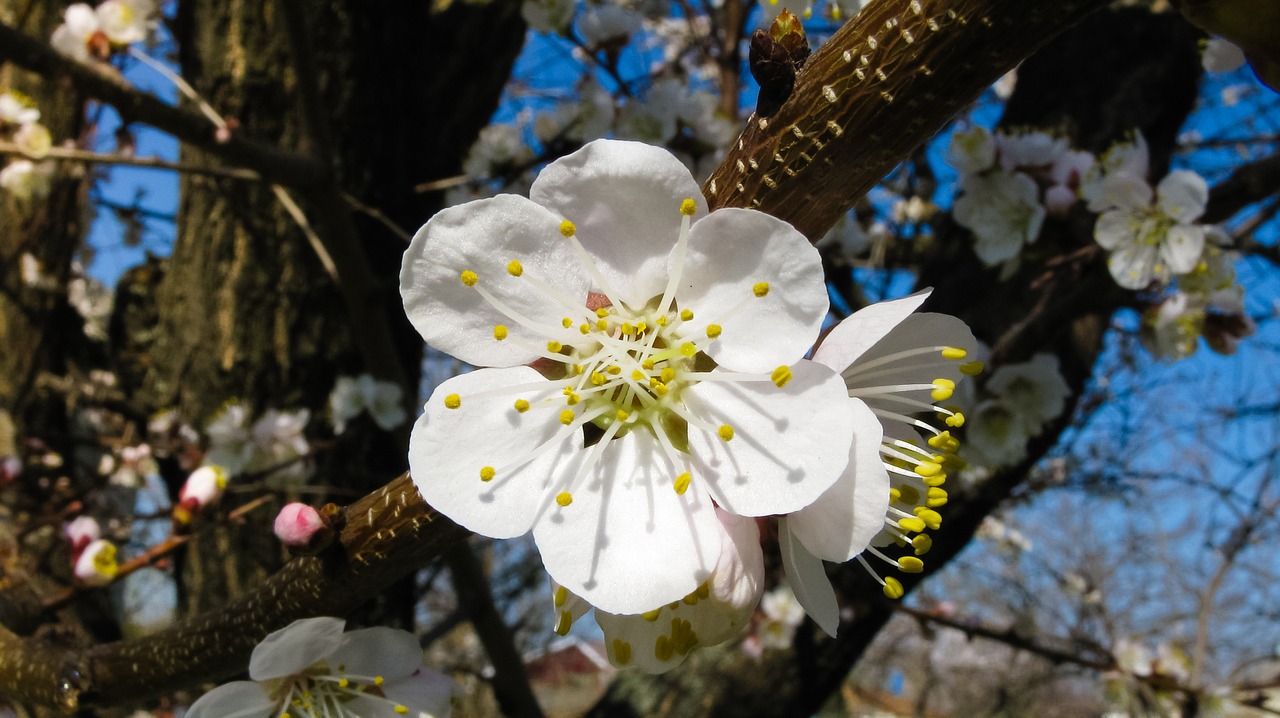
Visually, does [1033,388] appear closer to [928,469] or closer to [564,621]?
[928,469]

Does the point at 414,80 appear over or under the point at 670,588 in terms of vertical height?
over

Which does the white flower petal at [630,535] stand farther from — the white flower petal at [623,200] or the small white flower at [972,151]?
the small white flower at [972,151]

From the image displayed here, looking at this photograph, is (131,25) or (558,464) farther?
(131,25)

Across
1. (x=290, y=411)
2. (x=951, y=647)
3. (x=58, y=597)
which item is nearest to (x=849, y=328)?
(x=58, y=597)

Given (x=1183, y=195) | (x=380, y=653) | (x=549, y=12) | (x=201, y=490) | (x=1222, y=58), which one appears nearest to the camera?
(x=380, y=653)

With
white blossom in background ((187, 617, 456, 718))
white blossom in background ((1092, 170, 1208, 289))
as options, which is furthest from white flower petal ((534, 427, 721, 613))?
white blossom in background ((1092, 170, 1208, 289))

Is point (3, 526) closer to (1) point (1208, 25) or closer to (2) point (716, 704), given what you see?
(2) point (716, 704)

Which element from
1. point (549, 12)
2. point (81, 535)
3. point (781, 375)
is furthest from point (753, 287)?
point (549, 12)
